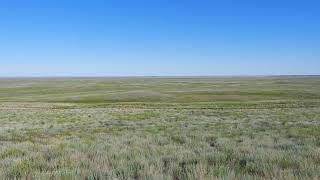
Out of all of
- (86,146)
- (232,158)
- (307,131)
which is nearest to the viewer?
(232,158)

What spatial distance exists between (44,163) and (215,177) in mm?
3795

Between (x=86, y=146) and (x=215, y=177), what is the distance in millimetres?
5464

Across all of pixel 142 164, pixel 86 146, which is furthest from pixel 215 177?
pixel 86 146

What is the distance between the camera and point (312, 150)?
981 cm

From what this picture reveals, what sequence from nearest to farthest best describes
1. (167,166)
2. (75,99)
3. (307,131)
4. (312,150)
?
1. (167,166)
2. (312,150)
3. (307,131)
4. (75,99)

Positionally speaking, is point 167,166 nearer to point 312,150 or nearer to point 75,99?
point 312,150

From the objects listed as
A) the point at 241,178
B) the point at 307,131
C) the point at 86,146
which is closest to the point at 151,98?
the point at 307,131

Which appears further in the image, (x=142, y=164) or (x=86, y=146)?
(x=86, y=146)

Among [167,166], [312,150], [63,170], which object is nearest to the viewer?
[63,170]

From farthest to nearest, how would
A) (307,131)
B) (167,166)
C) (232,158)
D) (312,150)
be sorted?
(307,131), (312,150), (232,158), (167,166)

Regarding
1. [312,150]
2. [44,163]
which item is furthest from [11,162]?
[312,150]

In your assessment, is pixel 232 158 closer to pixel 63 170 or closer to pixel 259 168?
pixel 259 168

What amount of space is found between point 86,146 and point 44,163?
290cm

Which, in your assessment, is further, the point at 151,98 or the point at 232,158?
the point at 151,98
